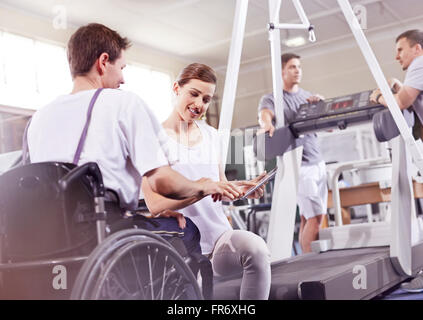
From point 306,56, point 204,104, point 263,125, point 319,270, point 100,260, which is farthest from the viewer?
point 306,56

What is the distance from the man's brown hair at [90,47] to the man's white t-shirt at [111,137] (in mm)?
104

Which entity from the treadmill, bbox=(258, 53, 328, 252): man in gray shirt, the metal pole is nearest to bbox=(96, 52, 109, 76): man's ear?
the metal pole

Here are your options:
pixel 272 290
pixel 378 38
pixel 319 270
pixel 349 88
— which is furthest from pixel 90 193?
pixel 349 88

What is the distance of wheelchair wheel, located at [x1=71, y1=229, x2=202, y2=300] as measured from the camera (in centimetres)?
111

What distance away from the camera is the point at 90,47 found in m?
1.47

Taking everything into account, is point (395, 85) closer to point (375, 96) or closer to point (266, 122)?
point (375, 96)

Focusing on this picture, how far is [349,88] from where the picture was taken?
12.8ft

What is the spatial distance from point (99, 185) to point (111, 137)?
20 cm

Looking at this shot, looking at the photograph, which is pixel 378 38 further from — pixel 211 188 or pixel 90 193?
pixel 90 193

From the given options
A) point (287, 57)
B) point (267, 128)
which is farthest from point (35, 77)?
point (287, 57)

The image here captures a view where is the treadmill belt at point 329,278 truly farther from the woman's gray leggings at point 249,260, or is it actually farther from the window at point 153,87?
the window at point 153,87

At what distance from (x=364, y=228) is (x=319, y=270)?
1.14 meters

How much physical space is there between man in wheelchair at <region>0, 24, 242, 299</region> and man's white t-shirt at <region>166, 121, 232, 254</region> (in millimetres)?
164

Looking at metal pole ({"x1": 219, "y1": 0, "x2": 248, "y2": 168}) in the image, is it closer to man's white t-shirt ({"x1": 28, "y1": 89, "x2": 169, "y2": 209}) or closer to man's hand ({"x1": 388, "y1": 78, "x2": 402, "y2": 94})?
man's white t-shirt ({"x1": 28, "y1": 89, "x2": 169, "y2": 209})
